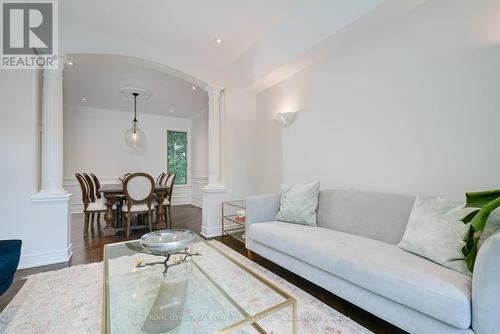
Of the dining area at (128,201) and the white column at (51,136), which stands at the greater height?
the white column at (51,136)

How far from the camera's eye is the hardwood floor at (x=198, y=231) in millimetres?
1480

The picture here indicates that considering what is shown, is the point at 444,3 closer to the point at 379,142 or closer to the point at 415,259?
the point at 379,142

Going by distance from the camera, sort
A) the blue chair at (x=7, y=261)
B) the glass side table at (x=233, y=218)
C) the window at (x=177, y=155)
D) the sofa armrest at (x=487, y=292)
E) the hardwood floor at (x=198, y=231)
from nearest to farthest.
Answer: the sofa armrest at (x=487, y=292)
the blue chair at (x=7, y=261)
the hardwood floor at (x=198, y=231)
the glass side table at (x=233, y=218)
the window at (x=177, y=155)

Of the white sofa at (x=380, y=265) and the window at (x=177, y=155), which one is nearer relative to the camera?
the white sofa at (x=380, y=265)

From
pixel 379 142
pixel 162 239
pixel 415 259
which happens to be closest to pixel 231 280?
pixel 162 239

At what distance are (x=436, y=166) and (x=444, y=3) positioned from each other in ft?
4.31

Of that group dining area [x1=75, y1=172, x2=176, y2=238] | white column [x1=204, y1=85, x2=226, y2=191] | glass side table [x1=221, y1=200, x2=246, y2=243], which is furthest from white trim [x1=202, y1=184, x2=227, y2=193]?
dining area [x1=75, y1=172, x2=176, y2=238]

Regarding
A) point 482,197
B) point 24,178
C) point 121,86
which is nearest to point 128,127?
point 121,86

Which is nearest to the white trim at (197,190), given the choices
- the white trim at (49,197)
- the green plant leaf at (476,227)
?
the white trim at (49,197)

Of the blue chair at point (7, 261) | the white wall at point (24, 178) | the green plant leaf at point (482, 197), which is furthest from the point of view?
the white wall at point (24, 178)

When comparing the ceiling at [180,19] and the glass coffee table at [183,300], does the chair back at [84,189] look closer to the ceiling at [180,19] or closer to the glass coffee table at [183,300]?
the ceiling at [180,19]

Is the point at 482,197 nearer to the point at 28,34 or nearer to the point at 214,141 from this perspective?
the point at 214,141

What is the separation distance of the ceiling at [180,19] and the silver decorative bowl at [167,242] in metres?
2.41

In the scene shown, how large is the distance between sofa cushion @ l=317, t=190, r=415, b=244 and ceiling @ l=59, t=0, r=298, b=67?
2.21 meters
